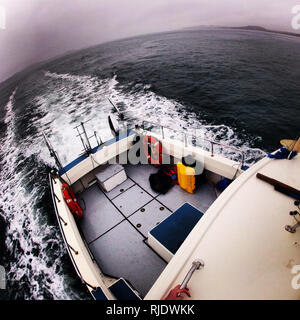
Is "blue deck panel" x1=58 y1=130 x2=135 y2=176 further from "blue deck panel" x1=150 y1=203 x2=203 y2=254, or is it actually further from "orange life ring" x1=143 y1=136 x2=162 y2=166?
"blue deck panel" x1=150 y1=203 x2=203 y2=254

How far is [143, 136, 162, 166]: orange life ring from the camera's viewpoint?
4.47 meters

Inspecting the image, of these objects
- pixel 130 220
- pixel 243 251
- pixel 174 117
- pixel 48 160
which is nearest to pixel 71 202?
pixel 130 220

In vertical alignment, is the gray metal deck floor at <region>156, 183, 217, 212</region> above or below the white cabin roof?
below

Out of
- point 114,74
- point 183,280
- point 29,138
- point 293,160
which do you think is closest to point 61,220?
point 183,280

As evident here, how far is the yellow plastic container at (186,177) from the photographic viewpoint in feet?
12.5

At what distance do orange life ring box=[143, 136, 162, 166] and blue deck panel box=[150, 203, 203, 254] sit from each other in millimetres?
1806

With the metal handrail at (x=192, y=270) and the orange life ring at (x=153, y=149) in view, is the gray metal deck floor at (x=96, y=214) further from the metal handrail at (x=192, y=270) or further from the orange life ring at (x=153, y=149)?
the metal handrail at (x=192, y=270)

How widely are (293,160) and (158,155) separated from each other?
2.77 m

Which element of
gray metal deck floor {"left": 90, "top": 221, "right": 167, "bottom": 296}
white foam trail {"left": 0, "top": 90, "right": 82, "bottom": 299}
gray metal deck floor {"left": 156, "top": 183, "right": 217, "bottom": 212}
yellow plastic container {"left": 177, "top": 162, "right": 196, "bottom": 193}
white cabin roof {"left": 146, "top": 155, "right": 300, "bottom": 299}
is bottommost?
white foam trail {"left": 0, "top": 90, "right": 82, "bottom": 299}

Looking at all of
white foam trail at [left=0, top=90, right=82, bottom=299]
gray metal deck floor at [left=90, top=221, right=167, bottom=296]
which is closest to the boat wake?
white foam trail at [left=0, top=90, right=82, bottom=299]

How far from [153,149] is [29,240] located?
4716 mm

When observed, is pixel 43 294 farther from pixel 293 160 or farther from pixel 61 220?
pixel 293 160

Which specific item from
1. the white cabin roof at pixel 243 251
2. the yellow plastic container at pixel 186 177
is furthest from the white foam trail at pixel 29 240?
the white cabin roof at pixel 243 251

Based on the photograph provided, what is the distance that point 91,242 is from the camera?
11.4 ft
